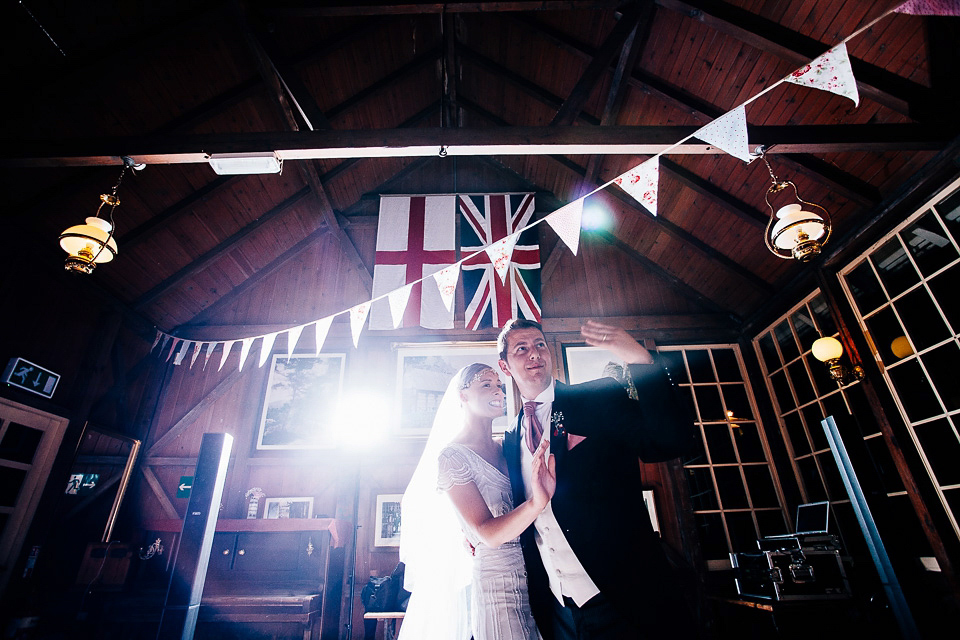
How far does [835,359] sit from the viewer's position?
15.2ft

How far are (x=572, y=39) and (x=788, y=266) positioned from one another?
156 inches

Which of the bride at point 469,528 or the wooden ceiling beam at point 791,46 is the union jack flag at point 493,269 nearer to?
the wooden ceiling beam at point 791,46

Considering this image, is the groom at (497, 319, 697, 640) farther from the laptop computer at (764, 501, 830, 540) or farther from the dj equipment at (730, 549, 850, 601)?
the laptop computer at (764, 501, 830, 540)

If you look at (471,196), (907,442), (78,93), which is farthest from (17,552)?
(907,442)

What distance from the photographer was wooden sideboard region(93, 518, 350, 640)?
4.77m

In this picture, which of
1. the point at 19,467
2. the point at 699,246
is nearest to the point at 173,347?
the point at 19,467

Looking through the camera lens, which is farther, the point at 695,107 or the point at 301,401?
the point at 301,401

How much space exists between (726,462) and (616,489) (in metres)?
5.27

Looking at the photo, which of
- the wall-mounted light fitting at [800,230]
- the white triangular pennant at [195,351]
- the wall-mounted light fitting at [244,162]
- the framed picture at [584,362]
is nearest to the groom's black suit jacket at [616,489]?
the wall-mounted light fitting at [800,230]

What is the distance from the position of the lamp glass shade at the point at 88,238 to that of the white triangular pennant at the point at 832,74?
5142 mm

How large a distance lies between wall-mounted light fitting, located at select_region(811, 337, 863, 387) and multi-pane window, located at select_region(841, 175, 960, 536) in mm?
233

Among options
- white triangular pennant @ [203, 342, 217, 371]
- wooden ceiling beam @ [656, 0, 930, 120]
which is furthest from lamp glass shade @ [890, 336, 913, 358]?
white triangular pennant @ [203, 342, 217, 371]

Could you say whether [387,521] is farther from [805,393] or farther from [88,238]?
[805,393]

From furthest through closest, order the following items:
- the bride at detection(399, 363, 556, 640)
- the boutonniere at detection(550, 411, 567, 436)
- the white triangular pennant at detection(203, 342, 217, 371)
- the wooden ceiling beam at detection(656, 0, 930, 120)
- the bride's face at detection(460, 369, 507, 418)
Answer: the white triangular pennant at detection(203, 342, 217, 371) → the wooden ceiling beam at detection(656, 0, 930, 120) → the bride's face at detection(460, 369, 507, 418) → the boutonniere at detection(550, 411, 567, 436) → the bride at detection(399, 363, 556, 640)
